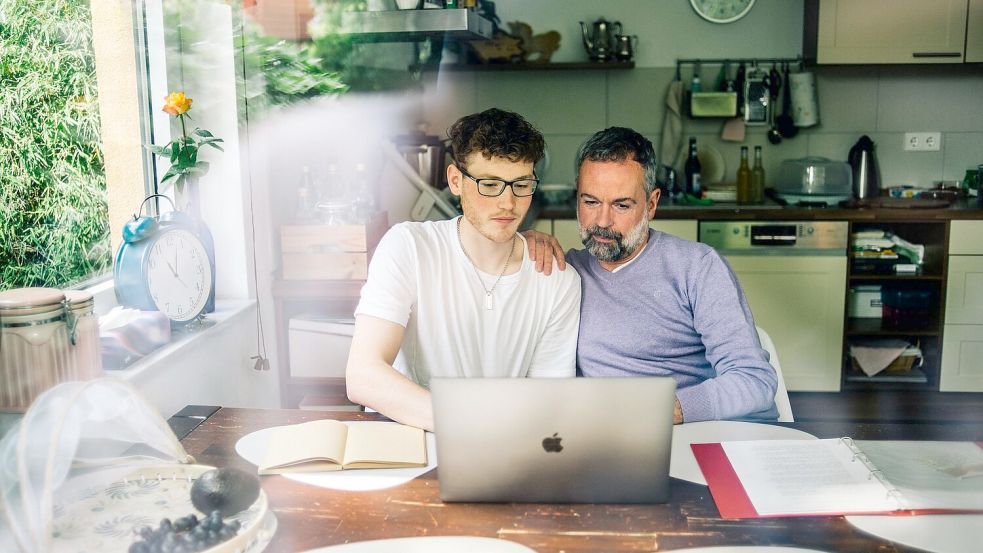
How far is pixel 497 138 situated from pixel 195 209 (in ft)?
2.62

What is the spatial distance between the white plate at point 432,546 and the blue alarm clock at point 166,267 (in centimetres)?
88

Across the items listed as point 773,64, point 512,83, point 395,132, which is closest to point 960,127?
point 773,64

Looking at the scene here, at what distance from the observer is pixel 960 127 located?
10.9 feet

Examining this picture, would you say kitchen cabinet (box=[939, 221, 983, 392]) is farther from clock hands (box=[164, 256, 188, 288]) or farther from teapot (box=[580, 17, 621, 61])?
clock hands (box=[164, 256, 188, 288])

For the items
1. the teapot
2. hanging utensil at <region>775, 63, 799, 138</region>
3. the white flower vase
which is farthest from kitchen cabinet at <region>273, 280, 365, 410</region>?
hanging utensil at <region>775, 63, 799, 138</region>

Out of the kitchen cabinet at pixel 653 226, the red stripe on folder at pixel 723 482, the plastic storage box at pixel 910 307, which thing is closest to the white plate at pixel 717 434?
the red stripe on folder at pixel 723 482

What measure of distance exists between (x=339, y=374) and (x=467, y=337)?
0.72 meters

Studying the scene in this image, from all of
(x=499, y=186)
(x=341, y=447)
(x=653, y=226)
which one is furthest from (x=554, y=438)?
(x=653, y=226)

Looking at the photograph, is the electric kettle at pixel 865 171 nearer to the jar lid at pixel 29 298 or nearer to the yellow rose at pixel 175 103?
the yellow rose at pixel 175 103

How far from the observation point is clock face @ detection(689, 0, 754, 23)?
10.9ft

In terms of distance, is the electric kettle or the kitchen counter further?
the electric kettle

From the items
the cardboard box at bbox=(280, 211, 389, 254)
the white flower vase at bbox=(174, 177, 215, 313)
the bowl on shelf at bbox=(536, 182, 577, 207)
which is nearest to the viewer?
the white flower vase at bbox=(174, 177, 215, 313)

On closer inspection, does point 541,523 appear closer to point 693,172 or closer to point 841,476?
point 841,476

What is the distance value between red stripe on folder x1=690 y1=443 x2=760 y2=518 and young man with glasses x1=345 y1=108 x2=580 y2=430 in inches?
19.2
